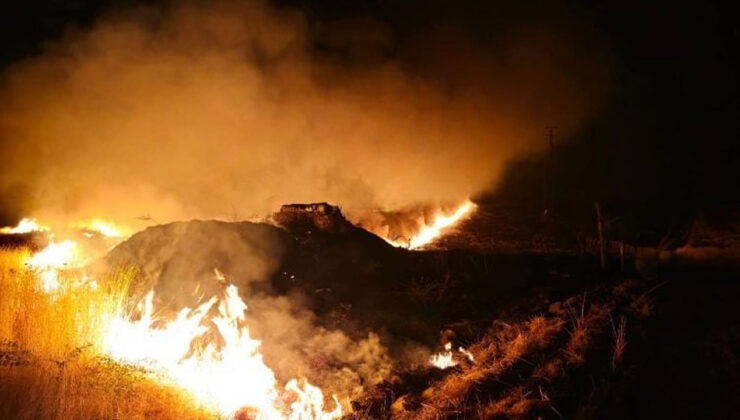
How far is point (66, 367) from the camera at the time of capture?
4918 millimetres

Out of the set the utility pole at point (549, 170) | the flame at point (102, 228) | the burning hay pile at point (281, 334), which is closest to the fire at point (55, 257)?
the burning hay pile at point (281, 334)

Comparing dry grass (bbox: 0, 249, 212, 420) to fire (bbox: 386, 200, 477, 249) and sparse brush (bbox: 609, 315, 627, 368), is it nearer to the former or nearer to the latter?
sparse brush (bbox: 609, 315, 627, 368)

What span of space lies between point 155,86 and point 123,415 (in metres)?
11.8

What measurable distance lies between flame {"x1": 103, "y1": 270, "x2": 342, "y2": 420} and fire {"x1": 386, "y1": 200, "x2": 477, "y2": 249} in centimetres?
743

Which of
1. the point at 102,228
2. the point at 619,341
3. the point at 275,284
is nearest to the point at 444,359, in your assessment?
the point at 619,341

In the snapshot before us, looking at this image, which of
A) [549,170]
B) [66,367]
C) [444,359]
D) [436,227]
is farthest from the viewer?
[549,170]

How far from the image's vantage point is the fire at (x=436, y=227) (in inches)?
584

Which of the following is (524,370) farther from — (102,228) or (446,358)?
(102,228)

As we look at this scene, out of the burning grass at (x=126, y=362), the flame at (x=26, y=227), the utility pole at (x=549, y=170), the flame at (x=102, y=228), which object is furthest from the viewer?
the utility pole at (x=549, y=170)

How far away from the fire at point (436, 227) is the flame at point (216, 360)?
7426mm

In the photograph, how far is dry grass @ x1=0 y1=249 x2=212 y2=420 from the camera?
14.8 ft

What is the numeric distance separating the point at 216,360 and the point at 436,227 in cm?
1156

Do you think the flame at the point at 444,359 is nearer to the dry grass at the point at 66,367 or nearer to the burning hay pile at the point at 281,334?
the burning hay pile at the point at 281,334

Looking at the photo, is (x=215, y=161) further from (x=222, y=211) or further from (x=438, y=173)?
(x=438, y=173)
